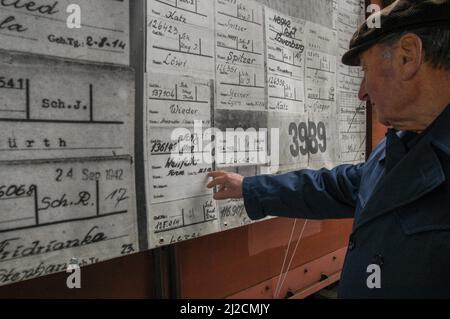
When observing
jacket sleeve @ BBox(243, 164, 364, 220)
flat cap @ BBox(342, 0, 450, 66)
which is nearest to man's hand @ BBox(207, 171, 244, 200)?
jacket sleeve @ BBox(243, 164, 364, 220)

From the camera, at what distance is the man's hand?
2.99 feet

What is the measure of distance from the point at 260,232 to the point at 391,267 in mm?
617

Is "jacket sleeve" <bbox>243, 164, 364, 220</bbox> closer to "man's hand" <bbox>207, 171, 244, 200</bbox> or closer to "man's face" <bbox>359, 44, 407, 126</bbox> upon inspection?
"man's hand" <bbox>207, 171, 244, 200</bbox>

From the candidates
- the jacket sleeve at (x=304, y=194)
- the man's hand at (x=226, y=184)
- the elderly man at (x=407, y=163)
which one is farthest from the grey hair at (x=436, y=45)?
the man's hand at (x=226, y=184)

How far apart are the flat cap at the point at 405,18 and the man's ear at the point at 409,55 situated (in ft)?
0.07

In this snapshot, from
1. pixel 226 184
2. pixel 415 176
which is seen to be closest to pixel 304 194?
pixel 226 184

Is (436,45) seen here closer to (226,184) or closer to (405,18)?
(405,18)

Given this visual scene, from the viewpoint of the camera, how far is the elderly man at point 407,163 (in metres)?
0.62

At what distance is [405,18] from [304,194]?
501 millimetres

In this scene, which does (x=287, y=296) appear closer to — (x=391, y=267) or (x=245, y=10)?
(x=391, y=267)

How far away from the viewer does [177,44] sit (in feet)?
2.69

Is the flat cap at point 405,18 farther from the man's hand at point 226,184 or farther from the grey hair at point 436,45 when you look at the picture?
the man's hand at point 226,184

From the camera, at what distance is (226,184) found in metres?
0.92

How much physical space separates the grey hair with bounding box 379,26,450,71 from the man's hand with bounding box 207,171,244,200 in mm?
510
